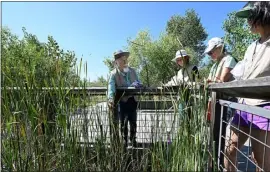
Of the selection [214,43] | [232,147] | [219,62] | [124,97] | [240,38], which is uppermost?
[240,38]

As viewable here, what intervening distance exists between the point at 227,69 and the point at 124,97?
0.77 metres

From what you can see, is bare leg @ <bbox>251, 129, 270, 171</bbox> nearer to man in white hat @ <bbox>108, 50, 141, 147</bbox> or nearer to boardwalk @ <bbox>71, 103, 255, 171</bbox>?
boardwalk @ <bbox>71, 103, 255, 171</bbox>

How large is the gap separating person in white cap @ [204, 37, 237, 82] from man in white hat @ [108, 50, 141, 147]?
0.56 m

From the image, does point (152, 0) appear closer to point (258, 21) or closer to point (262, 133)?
point (258, 21)

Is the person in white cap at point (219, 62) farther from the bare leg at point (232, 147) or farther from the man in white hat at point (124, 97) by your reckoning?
the man in white hat at point (124, 97)

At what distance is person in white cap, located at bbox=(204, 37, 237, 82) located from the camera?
2025 mm

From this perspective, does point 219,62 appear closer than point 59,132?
No

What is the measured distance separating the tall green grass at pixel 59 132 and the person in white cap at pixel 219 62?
2.22 feet

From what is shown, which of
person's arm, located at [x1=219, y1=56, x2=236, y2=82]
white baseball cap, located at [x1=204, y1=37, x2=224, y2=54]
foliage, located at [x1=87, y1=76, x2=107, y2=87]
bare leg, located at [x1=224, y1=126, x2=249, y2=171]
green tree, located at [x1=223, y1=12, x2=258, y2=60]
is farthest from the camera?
green tree, located at [x1=223, y1=12, x2=258, y2=60]

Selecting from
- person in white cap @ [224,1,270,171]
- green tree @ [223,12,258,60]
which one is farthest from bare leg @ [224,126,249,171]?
green tree @ [223,12,258,60]

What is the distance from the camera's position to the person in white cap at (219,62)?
2.03 meters

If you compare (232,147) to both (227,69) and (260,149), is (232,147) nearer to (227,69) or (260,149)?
(260,149)

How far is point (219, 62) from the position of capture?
2.15 metres

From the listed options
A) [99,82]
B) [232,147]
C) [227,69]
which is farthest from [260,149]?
[99,82]
